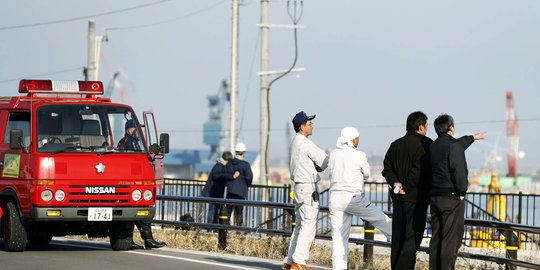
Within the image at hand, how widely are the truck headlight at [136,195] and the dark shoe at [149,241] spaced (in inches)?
52.7

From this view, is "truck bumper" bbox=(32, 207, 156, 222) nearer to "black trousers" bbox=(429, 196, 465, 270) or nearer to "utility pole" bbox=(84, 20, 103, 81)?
"black trousers" bbox=(429, 196, 465, 270)

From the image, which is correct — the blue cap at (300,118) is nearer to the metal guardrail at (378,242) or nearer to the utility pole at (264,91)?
the metal guardrail at (378,242)

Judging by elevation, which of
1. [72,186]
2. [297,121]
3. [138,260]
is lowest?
[138,260]

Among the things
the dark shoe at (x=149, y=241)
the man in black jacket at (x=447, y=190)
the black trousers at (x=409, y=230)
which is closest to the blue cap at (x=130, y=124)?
the dark shoe at (x=149, y=241)

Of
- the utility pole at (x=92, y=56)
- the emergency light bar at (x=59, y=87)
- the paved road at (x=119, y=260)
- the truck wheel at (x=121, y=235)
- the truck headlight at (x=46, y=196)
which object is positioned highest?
the utility pole at (x=92, y=56)

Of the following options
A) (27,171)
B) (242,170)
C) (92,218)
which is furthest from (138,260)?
(242,170)

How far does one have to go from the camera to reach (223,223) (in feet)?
58.5

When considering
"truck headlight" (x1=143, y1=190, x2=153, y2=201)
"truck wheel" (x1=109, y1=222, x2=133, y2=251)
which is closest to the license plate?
"truck headlight" (x1=143, y1=190, x2=153, y2=201)

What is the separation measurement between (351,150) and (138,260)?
384cm

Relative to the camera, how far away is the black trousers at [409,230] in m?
12.3

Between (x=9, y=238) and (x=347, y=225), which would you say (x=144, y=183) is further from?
(x=347, y=225)

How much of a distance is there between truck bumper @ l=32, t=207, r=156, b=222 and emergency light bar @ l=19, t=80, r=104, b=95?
204 centimetres

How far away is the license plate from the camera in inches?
609

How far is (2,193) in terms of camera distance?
16016 mm
